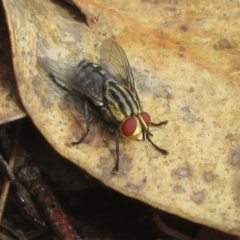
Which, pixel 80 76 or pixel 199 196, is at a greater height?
pixel 80 76

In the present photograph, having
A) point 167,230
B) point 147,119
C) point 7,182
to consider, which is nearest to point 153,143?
point 147,119

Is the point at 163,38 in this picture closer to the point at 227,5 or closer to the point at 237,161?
the point at 227,5

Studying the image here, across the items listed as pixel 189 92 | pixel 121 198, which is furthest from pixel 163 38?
pixel 121 198

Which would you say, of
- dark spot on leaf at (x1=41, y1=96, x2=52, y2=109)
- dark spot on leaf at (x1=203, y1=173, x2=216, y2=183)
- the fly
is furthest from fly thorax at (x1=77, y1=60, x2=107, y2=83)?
dark spot on leaf at (x1=203, y1=173, x2=216, y2=183)

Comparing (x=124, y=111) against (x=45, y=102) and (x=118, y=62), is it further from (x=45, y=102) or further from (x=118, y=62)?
(x=45, y=102)

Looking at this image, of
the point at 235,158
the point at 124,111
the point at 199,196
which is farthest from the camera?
the point at 124,111

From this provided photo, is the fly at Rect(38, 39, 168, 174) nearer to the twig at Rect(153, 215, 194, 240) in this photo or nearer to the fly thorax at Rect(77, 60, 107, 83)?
the fly thorax at Rect(77, 60, 107, 83)
